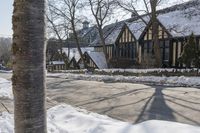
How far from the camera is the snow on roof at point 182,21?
27.9 m

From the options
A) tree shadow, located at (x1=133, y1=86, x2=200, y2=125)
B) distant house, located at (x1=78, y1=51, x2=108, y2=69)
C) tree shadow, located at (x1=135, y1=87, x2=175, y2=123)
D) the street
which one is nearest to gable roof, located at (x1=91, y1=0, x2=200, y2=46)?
distant house, located at (x1=78, y1=51, x2=108, y2=69)

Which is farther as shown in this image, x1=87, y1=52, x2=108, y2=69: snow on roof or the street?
x1=87, y1=52, x2=108, y2=69: snow on roof

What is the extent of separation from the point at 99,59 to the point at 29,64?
42.2 m

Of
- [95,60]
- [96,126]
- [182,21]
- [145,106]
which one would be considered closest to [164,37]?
[182,21]

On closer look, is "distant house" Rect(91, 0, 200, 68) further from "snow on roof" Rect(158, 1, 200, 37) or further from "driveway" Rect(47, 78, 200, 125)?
"driveway" Rect(47, 78, 200, 125)

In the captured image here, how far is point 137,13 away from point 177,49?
213 inches

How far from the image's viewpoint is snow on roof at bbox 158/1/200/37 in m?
27.9

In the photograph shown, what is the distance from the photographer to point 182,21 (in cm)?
3120

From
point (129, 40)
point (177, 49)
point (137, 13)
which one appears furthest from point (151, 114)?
point (129, 40)

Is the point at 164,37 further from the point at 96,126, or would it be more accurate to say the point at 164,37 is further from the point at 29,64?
the point at 29,64

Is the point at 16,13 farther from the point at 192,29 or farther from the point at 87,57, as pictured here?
the point at 87,57

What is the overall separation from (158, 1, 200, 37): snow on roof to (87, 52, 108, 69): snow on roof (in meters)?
12.2

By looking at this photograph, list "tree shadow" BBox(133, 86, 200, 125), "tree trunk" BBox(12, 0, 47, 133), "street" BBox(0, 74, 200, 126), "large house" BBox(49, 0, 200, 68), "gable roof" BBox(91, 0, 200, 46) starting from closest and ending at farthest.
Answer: "tree trunk" BBox(12, 0, 47, 133), "tree shadow" BBox(133, 86, 200, 125), "street" BBox(0, 74, 200, 126), "gable roof" BBox(91, 0, 200, 46), "large house" BBox(49, 0, 200, 68)

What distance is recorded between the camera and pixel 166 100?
38.9 ft
